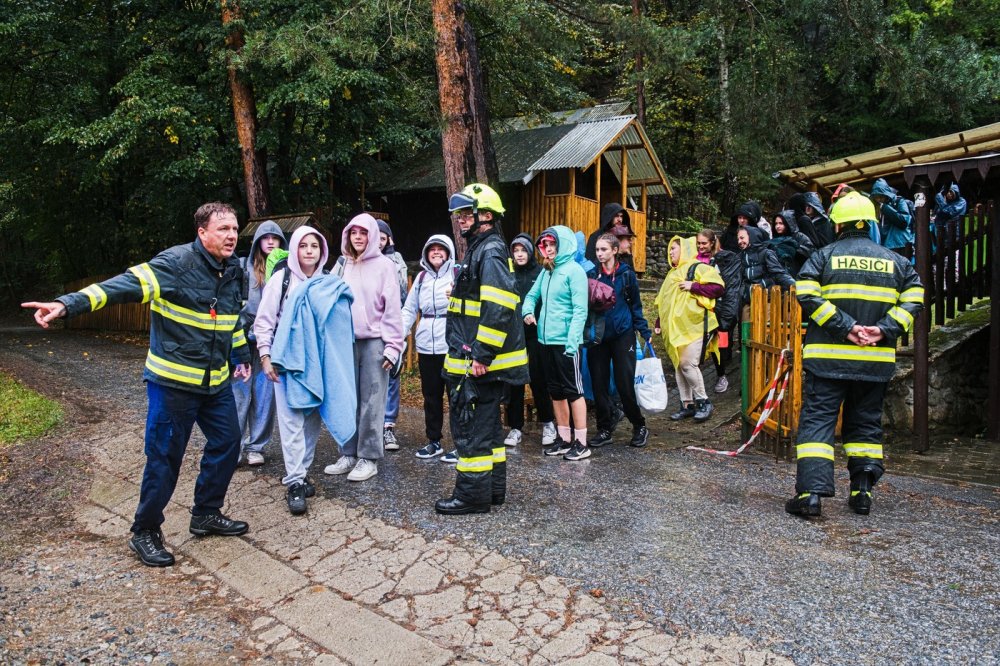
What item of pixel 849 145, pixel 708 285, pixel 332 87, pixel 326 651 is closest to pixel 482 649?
pixel 326 651

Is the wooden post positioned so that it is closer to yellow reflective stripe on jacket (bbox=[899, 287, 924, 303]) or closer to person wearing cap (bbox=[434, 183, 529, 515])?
yellow reflective stripe on jacket (bbox=[899, 287, 924, 303])

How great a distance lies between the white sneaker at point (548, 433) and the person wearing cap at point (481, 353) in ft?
6.32

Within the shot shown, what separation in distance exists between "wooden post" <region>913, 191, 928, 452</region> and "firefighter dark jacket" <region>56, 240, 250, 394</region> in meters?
6.20

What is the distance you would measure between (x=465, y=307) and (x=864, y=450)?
2.76 m

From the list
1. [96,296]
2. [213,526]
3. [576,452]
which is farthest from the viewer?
[576,452]

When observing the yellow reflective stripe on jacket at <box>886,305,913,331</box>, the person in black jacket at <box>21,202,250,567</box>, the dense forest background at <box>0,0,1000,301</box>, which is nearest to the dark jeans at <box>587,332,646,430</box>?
the yellow reflective stripe on jacket at <box>886,305,913,331</box>

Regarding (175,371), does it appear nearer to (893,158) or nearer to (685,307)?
(685,307)

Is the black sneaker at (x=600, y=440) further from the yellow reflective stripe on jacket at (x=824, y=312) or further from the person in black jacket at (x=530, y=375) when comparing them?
the yellow reflective stripe on jacket at (x=824, y=312)

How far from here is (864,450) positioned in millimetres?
5027

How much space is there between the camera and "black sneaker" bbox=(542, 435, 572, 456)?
6634 mm

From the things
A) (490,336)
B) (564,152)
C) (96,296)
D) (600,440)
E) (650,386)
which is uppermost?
(564,152)

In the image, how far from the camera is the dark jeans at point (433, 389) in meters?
6.43

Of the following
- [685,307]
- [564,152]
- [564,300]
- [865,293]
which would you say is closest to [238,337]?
[564,300]

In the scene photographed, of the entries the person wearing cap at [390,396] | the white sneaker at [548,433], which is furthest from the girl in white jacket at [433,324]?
the white sneaker at [548,433]
